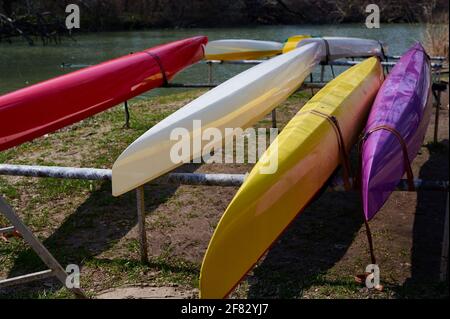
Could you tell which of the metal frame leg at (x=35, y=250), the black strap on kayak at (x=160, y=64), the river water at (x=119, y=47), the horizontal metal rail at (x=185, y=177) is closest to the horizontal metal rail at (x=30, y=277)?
the metal frame leg at (x=35, y=250)

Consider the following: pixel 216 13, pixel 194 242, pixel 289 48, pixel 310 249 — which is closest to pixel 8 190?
pixel 194 242

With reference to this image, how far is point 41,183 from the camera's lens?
4.26m

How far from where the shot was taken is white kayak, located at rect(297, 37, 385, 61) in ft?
20.5

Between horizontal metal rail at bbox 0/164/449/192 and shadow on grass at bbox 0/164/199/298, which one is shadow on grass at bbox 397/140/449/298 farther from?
shadow on grass at bbox 0/164/199/298

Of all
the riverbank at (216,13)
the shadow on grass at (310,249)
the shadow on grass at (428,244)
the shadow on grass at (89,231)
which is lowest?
the shadow on grass at (89,231)

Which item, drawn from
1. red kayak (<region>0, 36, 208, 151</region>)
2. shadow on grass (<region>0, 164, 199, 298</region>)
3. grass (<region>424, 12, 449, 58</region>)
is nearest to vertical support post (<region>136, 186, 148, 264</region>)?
shadow on grass (<region>0, 164, 199, 298</region>)

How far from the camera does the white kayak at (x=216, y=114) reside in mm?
2943

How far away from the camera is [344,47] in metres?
6.61

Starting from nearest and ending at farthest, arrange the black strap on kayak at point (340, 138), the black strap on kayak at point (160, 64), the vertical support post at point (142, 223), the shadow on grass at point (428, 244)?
1. the shadow on grass at point (428, 244)
2. the vertical support post at point (142, 223)
3. the black strap on kayak at point (340, 138)
4. the black strap on kayak at point (160, 64)

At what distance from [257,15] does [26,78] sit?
14.4m

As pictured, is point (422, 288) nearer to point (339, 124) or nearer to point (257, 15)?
point (339, 124)

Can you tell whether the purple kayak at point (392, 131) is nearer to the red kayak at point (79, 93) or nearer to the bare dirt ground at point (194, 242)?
the bare dirt ground at point (194, 242)

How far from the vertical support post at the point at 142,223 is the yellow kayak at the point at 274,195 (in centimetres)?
59
